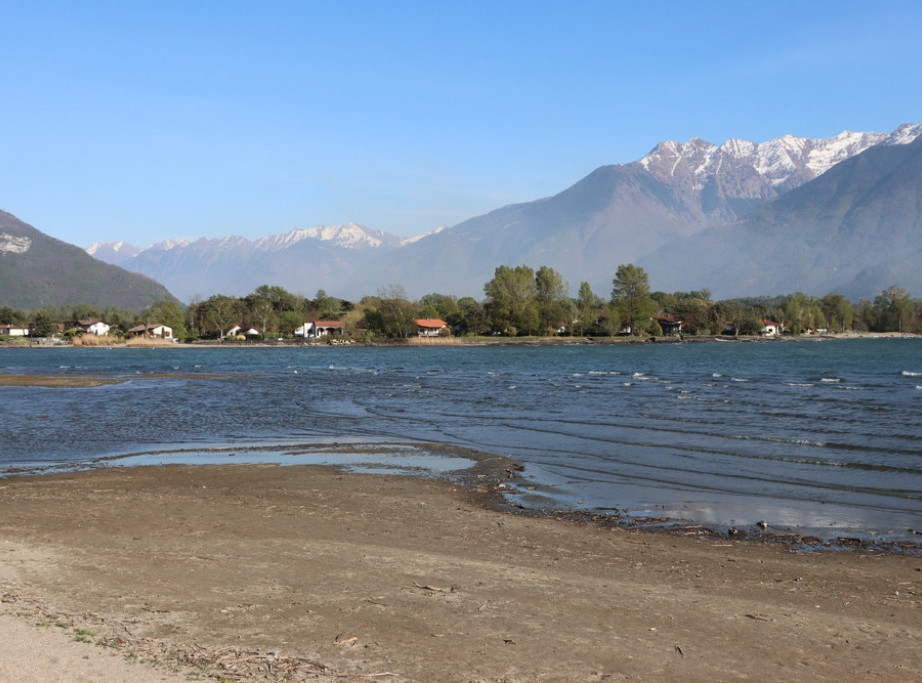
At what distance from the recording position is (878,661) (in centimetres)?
851

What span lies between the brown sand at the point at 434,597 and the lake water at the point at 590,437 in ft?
12.0

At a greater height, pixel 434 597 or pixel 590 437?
pixel 434 597

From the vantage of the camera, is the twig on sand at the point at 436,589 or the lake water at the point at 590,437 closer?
the twig on sand at the point at 436,589

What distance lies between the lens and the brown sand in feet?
27.0

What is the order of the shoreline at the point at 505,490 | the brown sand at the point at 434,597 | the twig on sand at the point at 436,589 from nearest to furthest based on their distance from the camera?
the brown sand at the point at 434,597 < the twig on sand at the point at 436,589 < the shoreline at the point at 505,490

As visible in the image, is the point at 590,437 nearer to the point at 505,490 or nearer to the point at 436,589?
the point at 505,490

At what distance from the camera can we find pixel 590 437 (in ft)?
98.6

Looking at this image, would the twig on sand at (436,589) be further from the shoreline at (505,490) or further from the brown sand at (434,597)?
the shoreline at (505,490)

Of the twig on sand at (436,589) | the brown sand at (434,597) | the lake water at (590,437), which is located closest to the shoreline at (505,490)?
the lake water at (590,437)

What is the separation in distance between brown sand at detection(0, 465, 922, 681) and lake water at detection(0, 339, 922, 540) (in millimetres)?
3669

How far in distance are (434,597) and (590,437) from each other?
66.6 feet

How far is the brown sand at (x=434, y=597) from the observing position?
27.0 ft

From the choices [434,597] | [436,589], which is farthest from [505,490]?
[434,597]

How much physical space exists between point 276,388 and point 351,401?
1280 centimetres
